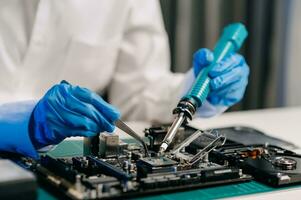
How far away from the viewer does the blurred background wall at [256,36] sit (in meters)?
2.09

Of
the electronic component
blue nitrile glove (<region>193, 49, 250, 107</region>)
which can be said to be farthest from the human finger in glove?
the electronic component

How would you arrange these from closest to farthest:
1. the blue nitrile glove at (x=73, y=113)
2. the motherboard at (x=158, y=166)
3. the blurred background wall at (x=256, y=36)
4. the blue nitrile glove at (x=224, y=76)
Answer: the motherboard at (x=158, y=166)
the blue nitrile glove at (x=73, y=113)
the blue nitrile glove at (x=224, y=76)
the blurred background wall at (x=256, y=36)

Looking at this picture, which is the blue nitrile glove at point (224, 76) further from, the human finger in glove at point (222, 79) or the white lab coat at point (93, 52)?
the white lab coat at point (93, 52)

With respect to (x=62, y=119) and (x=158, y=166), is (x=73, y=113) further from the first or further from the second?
(x=158, y=166)

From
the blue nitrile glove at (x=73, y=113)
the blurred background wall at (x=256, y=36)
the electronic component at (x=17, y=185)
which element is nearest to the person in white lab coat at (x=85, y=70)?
the blue nitrile glove at (x=73, y=113)

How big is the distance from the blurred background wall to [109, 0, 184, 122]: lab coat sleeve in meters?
0.38

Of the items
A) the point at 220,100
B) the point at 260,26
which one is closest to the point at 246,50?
the point at 260,26

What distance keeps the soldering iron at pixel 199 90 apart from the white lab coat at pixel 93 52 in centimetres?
17

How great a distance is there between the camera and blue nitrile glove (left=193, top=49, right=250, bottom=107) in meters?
1.28

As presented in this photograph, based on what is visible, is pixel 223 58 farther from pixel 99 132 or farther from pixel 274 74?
pixel 274 74

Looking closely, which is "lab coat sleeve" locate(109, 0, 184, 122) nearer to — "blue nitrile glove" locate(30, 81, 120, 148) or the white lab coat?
the white lab coat

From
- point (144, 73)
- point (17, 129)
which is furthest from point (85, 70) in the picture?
point (17, 129)

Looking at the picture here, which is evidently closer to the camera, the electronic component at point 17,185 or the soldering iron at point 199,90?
the electronic component at point 17,185

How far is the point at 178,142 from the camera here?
1040 mm
